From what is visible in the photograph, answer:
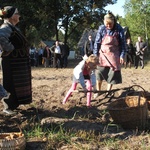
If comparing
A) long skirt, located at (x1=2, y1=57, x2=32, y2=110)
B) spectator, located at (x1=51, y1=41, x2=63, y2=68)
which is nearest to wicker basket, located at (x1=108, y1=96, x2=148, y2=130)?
long skirt, located at (x1=2, y1=57, x2=32, y2=110)

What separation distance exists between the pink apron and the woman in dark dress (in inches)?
76.1

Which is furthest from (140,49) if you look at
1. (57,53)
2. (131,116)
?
(131,116)

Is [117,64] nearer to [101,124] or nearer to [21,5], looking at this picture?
[101,124]

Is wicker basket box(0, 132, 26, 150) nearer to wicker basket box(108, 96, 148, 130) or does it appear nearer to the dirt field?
the dirt field

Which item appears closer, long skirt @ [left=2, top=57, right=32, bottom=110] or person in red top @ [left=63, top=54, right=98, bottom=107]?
long skirt @ [left=2, top=57, right=32, bottom=110]

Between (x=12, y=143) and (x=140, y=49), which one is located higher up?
(x=140, y=49)

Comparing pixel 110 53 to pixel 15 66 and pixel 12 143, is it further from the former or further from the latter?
pixel 12 143

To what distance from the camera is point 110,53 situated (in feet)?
22.8

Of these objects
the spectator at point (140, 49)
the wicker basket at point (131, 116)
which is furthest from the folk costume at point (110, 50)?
the spectator at point (140, 49)

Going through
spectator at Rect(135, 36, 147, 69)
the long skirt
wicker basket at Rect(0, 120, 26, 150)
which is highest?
spectator at Rect(135, 36, 147, 69)

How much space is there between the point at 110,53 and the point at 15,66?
7.35ft

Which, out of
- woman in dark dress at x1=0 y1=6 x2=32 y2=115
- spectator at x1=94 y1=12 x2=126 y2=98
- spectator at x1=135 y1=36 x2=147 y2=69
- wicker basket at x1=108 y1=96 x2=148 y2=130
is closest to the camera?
wicker basket at x1=108 y1=96 x2=148 y2=130

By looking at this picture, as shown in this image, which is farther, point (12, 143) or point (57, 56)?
point (57, 56)

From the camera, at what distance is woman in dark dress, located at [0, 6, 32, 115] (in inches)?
209
